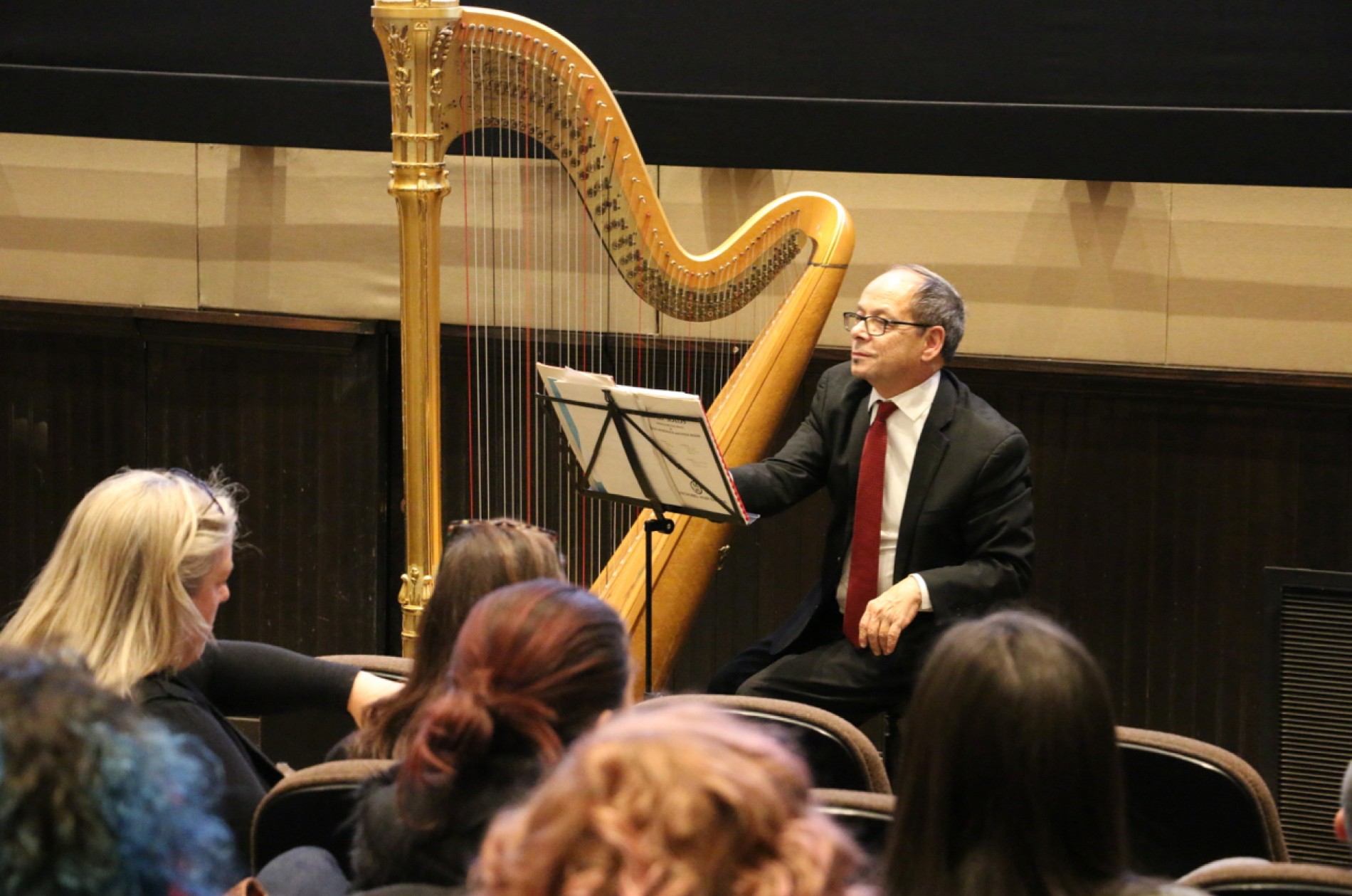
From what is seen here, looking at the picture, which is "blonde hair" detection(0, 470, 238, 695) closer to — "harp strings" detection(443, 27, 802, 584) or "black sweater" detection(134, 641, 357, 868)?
"black sweater" detection(134, 641, 357, 868)

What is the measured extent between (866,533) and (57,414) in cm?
274

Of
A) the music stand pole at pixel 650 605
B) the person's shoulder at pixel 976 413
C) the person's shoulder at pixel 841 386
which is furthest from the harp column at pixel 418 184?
the person's shoulder at pixel 976 413

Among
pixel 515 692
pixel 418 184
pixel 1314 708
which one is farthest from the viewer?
pixel 1314 708

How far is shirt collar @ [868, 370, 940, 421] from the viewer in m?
3.35

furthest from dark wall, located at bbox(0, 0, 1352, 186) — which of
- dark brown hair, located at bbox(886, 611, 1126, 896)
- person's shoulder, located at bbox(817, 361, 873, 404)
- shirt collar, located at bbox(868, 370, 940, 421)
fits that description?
dark brown hair, located at bbox(886, 611, 1126, 896)

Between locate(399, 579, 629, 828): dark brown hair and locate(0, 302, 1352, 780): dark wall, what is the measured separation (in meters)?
2.49

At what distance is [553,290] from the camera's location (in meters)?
4.48

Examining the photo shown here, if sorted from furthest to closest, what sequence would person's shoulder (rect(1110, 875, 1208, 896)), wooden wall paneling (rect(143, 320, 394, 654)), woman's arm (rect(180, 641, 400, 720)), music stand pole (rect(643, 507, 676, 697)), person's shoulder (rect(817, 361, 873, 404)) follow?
wooden wall paneling (rect(143, 320, 394, 654)), person's shoulder (rect(817, 361, 873, 404)), music stand pole (rect(643, 507, 676, 697)), woman's arm (rect(180, 641, 400, 720)), person's shoulder (rect(1110, 875, 1208, 896))

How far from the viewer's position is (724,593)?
4.48 m

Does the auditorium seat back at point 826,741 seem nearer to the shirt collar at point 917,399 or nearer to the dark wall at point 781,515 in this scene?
the shirt collar at point 917,399

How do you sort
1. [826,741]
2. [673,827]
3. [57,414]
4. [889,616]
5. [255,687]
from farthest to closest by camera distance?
[57,414] < [889,616] < [255,687] < [826,741] < [673,827]

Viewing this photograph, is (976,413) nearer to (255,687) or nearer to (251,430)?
(255,687)

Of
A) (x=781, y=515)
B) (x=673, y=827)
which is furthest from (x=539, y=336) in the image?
(x=673, y=827)

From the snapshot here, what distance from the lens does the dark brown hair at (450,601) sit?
2057mm
